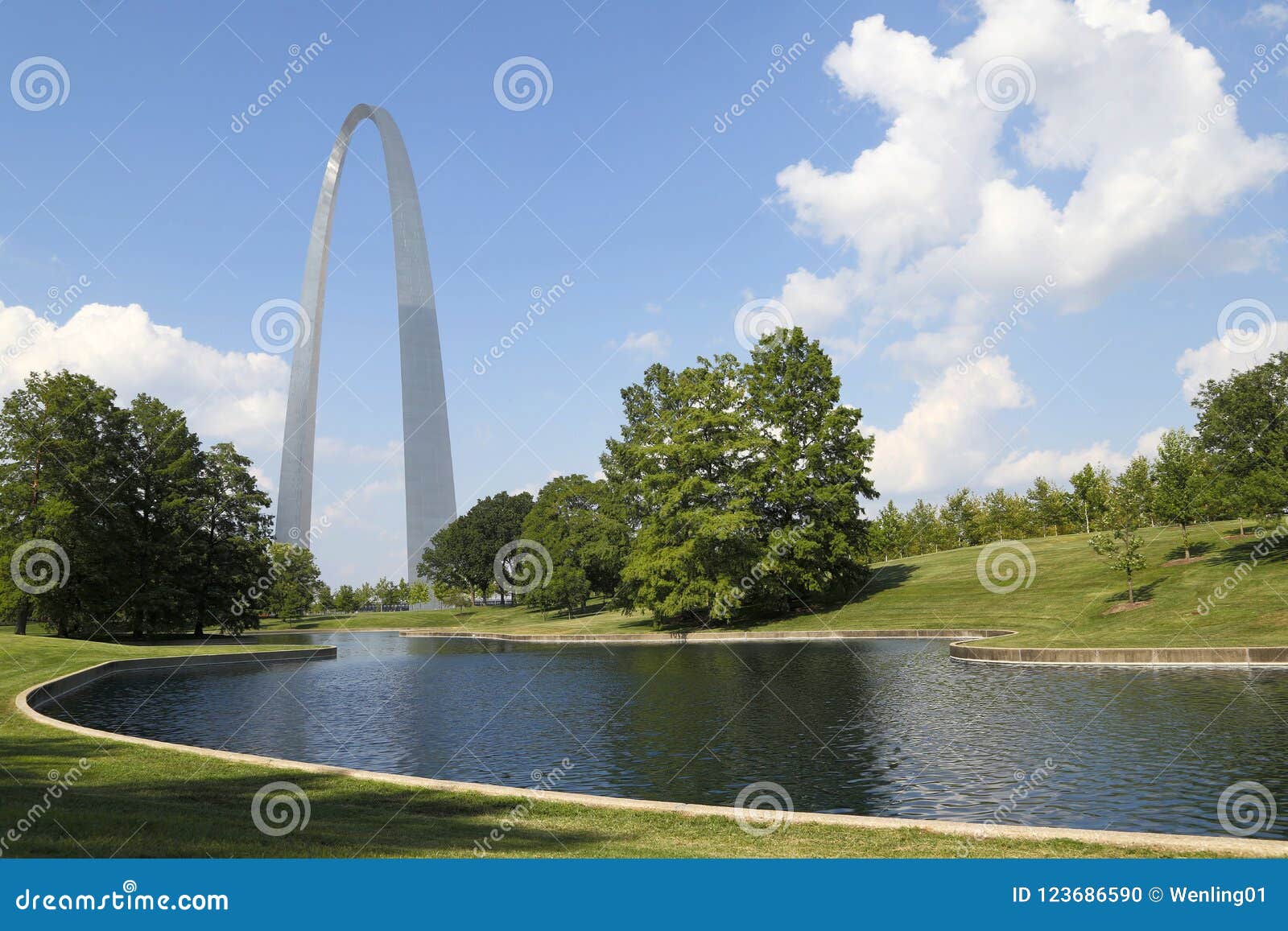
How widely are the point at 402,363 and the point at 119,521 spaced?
128 feet

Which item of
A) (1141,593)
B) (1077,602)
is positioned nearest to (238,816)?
(1077,602)

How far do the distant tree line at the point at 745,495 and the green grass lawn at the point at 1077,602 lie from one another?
132 inches

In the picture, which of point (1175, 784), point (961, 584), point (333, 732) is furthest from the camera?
point (961, 584)

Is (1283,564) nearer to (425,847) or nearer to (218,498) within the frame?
(425,847)

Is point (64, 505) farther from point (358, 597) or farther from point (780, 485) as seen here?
point (358, 597)

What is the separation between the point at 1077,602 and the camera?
170 feet

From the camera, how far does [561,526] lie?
306ft

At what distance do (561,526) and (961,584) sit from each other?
4374 centimetres

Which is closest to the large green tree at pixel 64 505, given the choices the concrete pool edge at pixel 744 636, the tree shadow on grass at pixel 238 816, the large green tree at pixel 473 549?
the concrete pool edge at pixel 744 636

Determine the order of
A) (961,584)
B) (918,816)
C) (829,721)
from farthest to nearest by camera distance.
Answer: (961,584) < (829,721) < (918,816)

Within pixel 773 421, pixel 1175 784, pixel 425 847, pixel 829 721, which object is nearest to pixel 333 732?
pixel 829 721

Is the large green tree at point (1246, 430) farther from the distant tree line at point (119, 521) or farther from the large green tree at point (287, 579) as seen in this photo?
the large green tree at point (287, 579)

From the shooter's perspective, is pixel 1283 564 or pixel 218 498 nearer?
pixel 1283 564

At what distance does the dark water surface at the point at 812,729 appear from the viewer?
49.4ft
